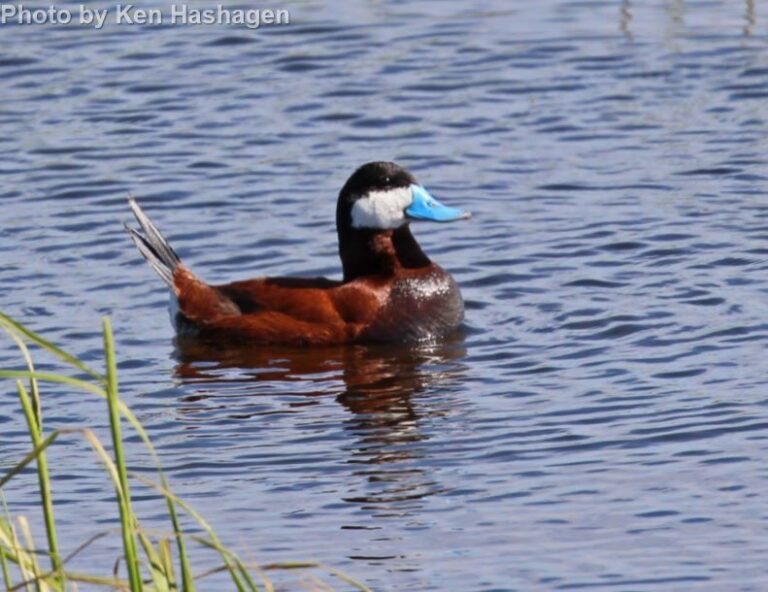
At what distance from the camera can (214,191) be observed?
11344 mm

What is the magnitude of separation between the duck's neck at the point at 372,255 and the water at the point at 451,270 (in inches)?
15.4

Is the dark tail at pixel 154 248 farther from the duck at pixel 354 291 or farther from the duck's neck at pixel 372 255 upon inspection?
the duck's neck at pixel 372 255

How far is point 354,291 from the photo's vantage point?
9391 millimetres

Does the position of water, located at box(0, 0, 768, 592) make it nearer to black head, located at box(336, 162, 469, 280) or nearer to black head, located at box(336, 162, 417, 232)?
black head, located at box(336, 162, 469, 280)

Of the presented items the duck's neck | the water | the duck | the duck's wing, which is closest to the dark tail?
the duck

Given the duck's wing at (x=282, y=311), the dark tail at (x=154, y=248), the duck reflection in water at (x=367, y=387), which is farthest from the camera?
the dark tail at (x=154, y=248)

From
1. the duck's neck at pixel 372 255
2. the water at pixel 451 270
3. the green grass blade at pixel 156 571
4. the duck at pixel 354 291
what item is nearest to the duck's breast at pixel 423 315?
the duck at pixel 354 291

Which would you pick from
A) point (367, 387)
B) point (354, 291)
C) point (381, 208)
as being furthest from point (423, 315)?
point (367, 387)

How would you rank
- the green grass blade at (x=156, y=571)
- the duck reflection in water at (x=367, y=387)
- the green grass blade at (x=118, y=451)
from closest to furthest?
the green grass blade at (x=118, y=451) → the green grass blade at (x=156, y=571) → the duck reflection in water at (x=367, y=387)

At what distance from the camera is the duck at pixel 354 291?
924 cm

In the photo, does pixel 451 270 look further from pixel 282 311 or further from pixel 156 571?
pixel 156 571

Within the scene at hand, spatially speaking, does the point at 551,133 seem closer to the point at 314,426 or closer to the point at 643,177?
the point at 643,177

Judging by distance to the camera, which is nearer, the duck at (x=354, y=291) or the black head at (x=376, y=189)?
the duck at (x=354, y=291)

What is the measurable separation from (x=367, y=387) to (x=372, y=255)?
3.85 ft
